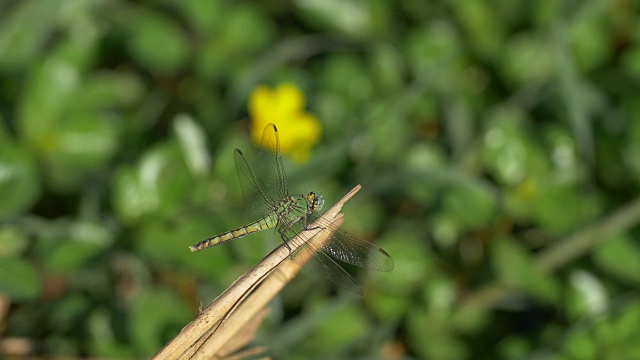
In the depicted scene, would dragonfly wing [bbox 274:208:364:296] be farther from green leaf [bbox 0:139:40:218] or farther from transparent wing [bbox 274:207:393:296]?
green leaf [bbox 0:139:40:218]

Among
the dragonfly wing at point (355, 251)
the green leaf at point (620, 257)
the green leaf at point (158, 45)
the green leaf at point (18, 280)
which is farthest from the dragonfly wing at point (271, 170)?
the green leaf at point (620, 257)

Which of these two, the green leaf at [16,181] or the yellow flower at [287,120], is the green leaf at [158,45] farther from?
the green leaf at [16,181]

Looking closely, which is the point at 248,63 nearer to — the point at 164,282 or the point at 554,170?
the point at 164,282

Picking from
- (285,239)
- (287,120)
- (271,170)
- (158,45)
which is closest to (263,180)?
(271,170)

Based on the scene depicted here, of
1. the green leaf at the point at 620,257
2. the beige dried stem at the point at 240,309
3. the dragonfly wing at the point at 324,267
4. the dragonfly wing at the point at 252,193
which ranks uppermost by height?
the dragonfly wing at the point at 252,193

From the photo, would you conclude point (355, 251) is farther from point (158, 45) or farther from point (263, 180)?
point (158, 45)
